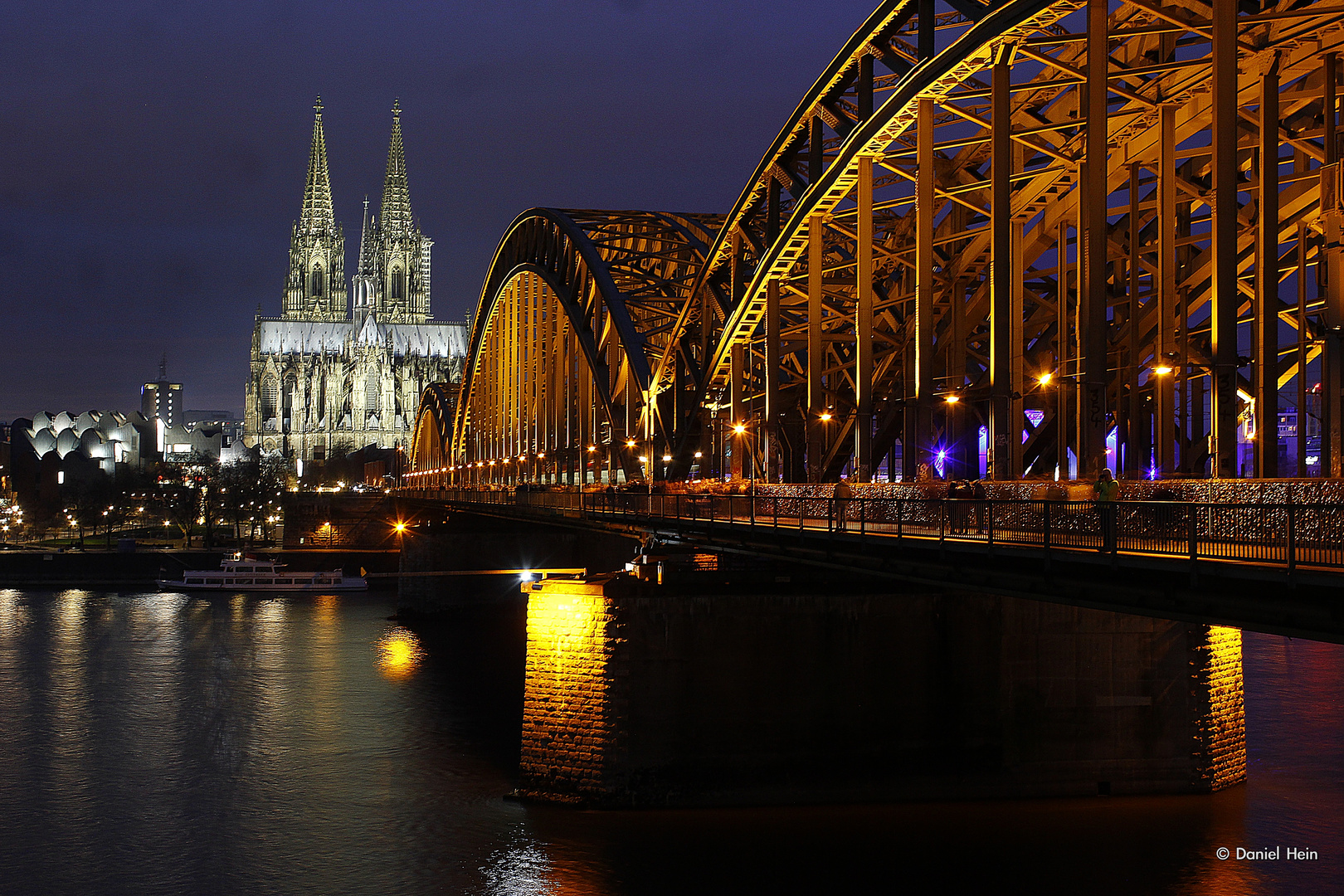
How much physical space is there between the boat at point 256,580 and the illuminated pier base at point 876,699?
2589 inches

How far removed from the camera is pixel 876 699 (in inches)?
1065

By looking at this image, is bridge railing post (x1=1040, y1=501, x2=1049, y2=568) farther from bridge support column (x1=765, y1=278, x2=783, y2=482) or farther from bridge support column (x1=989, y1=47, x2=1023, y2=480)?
bridge support column (x1=765, y1=278, x2=783, y2=482)

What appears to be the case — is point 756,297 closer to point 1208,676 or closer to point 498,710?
point 498,710

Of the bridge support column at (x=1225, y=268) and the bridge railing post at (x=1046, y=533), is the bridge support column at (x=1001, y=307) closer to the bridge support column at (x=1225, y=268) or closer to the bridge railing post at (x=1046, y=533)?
the bridge support column at (x=1225, y=268)

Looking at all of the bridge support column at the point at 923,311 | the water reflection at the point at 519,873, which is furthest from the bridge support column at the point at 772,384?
the water reflection at the point at 519,873

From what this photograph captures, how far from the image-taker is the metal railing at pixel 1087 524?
44.5 feet

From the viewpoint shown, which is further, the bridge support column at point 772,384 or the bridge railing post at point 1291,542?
the bridge support column at point 772,384

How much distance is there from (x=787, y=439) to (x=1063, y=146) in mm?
17861

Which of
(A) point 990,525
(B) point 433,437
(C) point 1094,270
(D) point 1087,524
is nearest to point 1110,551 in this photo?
(D) point 1087,524

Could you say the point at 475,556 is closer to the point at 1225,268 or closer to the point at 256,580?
the point at 256,580

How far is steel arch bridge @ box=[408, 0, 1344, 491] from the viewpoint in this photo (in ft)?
76.6

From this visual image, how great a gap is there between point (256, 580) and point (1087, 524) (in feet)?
268

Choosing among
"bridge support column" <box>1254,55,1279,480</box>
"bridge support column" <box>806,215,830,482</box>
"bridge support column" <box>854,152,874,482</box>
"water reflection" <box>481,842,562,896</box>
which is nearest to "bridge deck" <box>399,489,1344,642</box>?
"bridge support column" <box>1254,55,1279,480</box>

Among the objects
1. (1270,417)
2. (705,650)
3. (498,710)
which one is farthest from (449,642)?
(1270,417)
